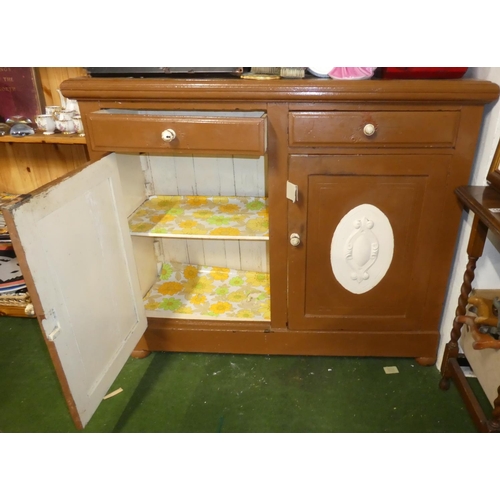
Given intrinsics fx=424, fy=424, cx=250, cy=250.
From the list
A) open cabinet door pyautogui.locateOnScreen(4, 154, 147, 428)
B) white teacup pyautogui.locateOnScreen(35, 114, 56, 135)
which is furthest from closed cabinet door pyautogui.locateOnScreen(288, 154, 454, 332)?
white teacup pyautogui.locateOnScreen(35, 114, 56, 135)

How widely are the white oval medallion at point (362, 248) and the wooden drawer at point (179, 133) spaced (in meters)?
0.40

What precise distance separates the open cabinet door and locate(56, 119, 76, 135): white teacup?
534 millimetres

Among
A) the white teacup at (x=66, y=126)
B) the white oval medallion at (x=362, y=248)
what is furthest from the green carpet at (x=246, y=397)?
the white teacup at (x=66, y=126)

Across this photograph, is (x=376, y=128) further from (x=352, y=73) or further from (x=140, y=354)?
(x=140, y=354)

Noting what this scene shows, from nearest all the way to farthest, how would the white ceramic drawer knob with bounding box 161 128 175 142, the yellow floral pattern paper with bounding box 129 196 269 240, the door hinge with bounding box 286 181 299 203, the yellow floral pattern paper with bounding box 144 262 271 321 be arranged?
the white ceramic drawer knob with bounding box 161 128 175 142
the door hinge with bounding box 286 181 299 203
the yellow floral pattern paper with bounding box 129 196 269 240
the yellow floral pattern paper with bounding box 144 262 271 321

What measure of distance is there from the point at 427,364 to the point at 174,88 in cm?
133

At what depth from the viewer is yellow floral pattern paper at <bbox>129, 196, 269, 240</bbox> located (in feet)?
5.14

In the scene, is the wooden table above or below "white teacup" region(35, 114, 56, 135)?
below

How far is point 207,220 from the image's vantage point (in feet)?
5.48

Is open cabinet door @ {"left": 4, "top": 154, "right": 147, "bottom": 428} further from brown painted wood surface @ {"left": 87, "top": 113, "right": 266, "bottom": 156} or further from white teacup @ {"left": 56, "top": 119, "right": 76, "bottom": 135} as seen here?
white teacup @ {"left": 56, "top": 119, "right": 76, "bottom": 135}

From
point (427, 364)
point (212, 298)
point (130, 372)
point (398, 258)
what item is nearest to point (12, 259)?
point (130, 372)

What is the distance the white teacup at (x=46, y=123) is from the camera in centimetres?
172

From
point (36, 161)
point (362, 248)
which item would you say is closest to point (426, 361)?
point (362, 248)

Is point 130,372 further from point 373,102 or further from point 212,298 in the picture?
point 373,102
